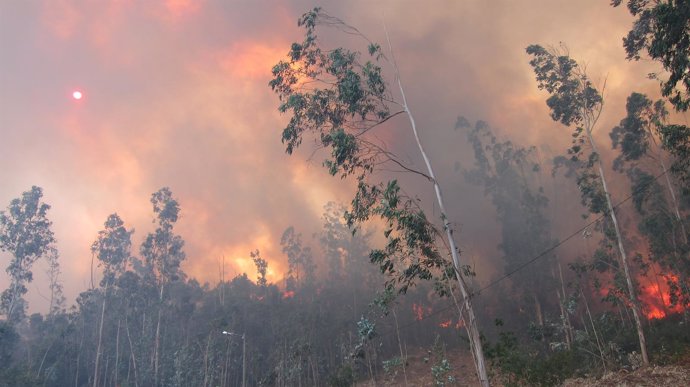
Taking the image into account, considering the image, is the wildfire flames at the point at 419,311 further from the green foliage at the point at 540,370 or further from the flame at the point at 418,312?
the green foliage at the point at 540,370

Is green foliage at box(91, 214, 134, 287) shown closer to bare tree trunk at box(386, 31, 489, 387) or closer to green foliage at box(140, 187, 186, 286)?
green foliage at box(140, 187, 186, 286)

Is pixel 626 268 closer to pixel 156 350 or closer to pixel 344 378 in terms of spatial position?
pixel 344 378

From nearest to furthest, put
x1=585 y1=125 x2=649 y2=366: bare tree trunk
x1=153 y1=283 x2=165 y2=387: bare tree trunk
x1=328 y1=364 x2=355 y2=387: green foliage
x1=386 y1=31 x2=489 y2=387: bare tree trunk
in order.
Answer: x1=386 y1=31 x2=489 y2=387: bare tree trunk
x1=585 y1=125 x2=649 y2=366: bare tree trunk
x1=328 y1=364 x2=355 y2=387: green foliage
x1=153 y1=283 x2=165 y2=387: bare tree trunk

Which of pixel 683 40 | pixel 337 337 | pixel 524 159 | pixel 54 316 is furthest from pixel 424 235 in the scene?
pixel 54 316

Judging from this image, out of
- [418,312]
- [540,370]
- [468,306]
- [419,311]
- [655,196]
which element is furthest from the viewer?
[419,311]

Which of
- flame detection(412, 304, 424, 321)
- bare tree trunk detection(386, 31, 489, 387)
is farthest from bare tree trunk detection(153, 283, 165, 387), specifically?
bare tree trunk detection(386, 31, 489, 387)

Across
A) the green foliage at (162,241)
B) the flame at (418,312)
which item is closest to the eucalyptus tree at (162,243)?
the green foliage at (162,241)

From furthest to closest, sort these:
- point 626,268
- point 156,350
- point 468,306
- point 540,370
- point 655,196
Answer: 1. point 156,350
2. point 655,196
3. point 540,370
4. point 626,268
5. point 468,306

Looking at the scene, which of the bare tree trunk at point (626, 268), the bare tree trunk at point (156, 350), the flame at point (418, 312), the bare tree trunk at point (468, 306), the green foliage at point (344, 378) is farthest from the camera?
the flame at point (418, 312)

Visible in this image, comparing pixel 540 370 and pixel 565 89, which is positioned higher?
pixel 565 89

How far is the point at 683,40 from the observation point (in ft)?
52.0

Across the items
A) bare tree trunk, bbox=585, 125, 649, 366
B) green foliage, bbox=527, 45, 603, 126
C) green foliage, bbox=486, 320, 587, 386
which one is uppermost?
green foliage, bbox=527, 45, 603, 126

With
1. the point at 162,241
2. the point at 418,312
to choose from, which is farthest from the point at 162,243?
the point at 418,312

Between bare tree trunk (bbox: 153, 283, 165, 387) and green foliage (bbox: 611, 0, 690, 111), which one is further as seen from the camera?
bare tree trunk (bbox: 153, 283, 165, 387)
